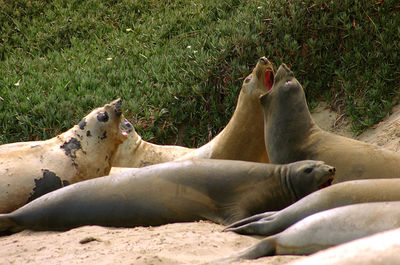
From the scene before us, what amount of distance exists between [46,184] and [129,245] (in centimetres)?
173

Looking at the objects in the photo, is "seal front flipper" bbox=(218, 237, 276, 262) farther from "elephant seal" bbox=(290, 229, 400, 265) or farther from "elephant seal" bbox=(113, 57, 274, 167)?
"elephant seal" bbox=(113, 57, 274, 167)

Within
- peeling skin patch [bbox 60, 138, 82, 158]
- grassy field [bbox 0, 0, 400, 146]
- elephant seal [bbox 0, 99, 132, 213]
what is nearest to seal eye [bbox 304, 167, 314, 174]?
elephant seal [bbox 0, 99, 132, 213]

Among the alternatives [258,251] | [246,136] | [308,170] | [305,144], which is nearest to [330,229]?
[258,251]

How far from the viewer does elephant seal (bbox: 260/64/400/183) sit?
13.3 ft

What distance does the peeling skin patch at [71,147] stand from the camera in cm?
529

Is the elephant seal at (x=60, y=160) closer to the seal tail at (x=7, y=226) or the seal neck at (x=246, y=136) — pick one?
the seal tail at (x=7, y=226)

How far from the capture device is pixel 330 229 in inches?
117

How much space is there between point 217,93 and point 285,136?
340 centimetres

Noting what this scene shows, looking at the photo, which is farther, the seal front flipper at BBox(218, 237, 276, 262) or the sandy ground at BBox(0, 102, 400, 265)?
the sandy ground at BBox(0, 102, 400, 265)

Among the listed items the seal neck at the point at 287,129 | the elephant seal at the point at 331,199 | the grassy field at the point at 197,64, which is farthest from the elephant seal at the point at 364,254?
the grassy field at the point at 197,64

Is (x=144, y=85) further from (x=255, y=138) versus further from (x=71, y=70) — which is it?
(x=255, y=138)

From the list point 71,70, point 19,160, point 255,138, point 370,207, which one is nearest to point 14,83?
point 71,70

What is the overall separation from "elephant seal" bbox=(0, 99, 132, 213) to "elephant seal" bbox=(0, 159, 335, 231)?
0.50 m

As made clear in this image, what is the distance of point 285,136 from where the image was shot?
184 inches
